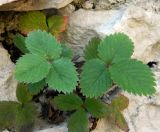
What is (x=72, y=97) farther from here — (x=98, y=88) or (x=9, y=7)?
(x=9, y=7)

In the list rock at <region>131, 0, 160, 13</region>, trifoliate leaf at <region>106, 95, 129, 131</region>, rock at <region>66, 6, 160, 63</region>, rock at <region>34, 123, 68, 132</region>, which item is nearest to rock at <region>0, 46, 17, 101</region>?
rock at <region>34, 123, 68, 132</region>

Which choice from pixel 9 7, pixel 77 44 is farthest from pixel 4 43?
pixel 77 44

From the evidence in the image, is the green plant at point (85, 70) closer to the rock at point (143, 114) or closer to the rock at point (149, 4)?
the rock at point (143, 114)

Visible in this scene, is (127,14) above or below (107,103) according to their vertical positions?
above

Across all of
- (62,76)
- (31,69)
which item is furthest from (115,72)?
(31,69)

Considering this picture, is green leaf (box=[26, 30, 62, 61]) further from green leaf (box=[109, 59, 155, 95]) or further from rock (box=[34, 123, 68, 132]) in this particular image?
rock (box=[34, 123, 68, 132])

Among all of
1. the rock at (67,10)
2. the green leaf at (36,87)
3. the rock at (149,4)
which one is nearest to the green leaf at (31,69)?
the green leaf at (36,87)
